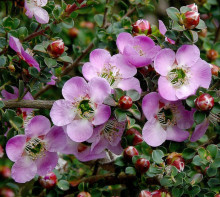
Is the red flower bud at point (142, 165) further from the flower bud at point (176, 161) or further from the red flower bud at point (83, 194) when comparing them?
the red flower bud at point (83, 194)

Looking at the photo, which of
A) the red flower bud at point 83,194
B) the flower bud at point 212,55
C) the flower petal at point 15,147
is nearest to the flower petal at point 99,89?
the flower petal at point 15,147

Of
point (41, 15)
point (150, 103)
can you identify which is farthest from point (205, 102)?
point (41, 15)

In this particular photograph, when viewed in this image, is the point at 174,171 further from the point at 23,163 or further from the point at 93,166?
the point at 93,166

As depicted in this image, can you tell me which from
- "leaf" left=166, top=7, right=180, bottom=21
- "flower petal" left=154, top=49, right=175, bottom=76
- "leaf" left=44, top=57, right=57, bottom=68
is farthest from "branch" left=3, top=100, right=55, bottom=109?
"leaf" left=166, top=7, right=180, bottom=21

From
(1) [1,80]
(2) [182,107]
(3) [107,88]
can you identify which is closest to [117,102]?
(3) [107,88]

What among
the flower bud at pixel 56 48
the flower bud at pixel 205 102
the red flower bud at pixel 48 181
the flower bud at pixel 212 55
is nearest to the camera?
the flower bud at pixel 205 102

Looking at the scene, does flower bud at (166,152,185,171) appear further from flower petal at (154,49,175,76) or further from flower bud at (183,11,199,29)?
flower bud at (183,11,199,29)
